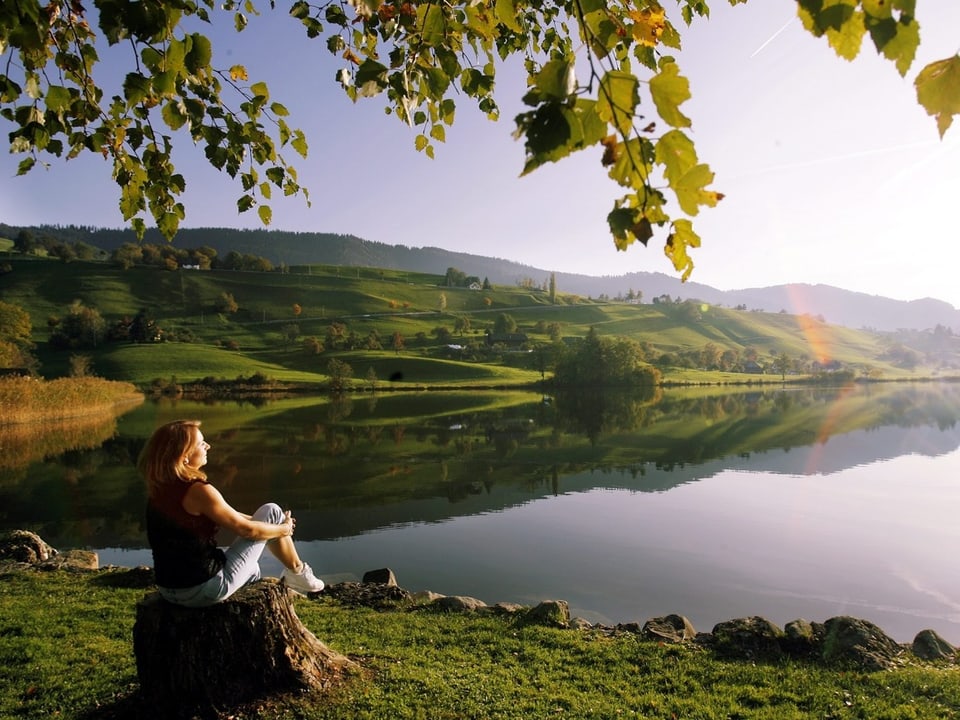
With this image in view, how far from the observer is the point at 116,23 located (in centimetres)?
279

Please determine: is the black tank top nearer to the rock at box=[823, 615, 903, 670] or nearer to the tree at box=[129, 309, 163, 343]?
the rock at box=[823, 615, 903, 670]

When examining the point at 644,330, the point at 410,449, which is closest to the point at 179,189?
the point at 410,449

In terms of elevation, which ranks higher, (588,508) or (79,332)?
(79,332)

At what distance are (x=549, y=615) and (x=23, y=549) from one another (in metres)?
11.3

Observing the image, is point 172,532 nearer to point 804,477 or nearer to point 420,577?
point 420,577

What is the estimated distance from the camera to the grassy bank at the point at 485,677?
18.4 feet

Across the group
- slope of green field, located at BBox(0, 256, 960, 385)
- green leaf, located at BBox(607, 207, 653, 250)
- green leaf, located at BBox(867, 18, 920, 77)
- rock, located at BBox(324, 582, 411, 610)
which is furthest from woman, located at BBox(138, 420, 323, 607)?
slope of green field, located at BBox(0, 256, 960, 385)

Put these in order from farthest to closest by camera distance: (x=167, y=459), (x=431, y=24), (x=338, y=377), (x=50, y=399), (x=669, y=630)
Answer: (x=338, y=377), (x=50, y=399), (x=669, y=630), (x=167, y=459), (x=431, y=24)

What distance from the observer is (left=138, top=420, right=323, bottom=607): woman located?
15.4ft

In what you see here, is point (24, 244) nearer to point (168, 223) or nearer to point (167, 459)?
point (167, 459)

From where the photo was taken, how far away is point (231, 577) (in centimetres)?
493

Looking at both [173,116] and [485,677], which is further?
[485,677]

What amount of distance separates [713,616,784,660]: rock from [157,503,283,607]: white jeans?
20.7 feet

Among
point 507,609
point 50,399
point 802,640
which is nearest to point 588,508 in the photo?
point 507,609
